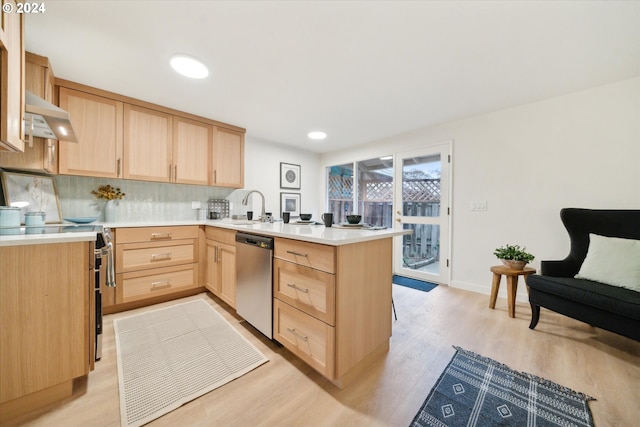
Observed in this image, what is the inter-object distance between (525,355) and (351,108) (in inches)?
109

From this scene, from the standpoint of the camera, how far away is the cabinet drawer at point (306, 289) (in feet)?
4.20

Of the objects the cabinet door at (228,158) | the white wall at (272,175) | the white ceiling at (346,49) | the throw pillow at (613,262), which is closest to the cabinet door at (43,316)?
the white ceiling at (346,49)

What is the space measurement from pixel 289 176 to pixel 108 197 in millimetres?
2632

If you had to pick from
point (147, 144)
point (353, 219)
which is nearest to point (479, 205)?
point (353, 219)

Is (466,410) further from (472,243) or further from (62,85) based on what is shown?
(62,85)

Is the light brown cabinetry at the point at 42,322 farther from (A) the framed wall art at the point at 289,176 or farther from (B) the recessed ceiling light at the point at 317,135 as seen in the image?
(A) the framed wall art at the point at 289,176

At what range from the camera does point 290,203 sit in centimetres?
450

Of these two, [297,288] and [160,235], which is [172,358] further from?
[160,235]

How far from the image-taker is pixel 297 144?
4.35m

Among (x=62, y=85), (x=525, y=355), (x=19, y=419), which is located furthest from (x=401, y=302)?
(x=62, y=85)

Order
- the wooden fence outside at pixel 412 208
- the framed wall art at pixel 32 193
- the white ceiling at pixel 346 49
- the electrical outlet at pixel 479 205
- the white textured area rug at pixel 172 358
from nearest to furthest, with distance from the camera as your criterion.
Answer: the white textured area rug at pixel 172 358, the white ceiling at pixel 346 49, the framed wall art at pixel 32 193, the electrical outlet at pixel 479 205, the wooden fence outside at pixel 412 208

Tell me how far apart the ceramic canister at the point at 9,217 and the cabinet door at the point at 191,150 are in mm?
1443

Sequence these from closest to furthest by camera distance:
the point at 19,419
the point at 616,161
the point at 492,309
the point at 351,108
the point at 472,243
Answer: the point at 19,419
the point at 616,161
the point at 492,309
the point at 351,108
the point at 472,243

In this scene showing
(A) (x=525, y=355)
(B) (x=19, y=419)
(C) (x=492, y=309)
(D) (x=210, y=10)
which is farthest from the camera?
(C) (x=492, y=309)
